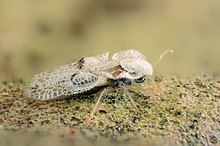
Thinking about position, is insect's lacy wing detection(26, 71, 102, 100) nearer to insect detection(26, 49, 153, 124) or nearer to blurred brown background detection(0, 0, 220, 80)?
insect detection(26, 49, 153, 124)

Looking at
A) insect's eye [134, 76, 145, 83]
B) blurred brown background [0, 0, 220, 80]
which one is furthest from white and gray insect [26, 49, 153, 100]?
blurred brown background [0, 0, 220, 80]

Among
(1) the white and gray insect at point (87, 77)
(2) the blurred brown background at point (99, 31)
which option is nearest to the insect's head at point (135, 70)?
(1) the white and gray insect at point (87, 77)

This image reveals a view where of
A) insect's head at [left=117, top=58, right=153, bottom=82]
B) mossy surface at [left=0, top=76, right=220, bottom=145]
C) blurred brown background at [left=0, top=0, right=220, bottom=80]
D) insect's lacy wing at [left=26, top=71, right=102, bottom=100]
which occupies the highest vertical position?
blurred brown background at [left=0, top=0, right=220, bottom=80]

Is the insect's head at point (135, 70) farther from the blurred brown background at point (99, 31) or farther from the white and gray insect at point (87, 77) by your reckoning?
the blurred brown background at point (99, 31)

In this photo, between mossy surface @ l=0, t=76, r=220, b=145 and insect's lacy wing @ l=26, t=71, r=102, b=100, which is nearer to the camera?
mossy surface @ l=0, t=76, r=220, b=145

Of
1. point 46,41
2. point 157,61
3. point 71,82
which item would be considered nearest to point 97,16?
point 46,41

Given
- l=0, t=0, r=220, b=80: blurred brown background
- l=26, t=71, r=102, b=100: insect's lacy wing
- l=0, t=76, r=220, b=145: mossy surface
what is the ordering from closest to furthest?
l=0, t=76, r=220, b=145: mossy surface, l=26, t=71, r=102, b=100: insect's lacy wing, l=0, t=0, r=220, b=80: blurred brown background

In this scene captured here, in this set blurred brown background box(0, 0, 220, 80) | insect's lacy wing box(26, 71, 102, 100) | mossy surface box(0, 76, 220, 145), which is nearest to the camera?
mossy surface box(0, 76, 220, 145)

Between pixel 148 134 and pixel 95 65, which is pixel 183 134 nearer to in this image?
pixel 148 134
